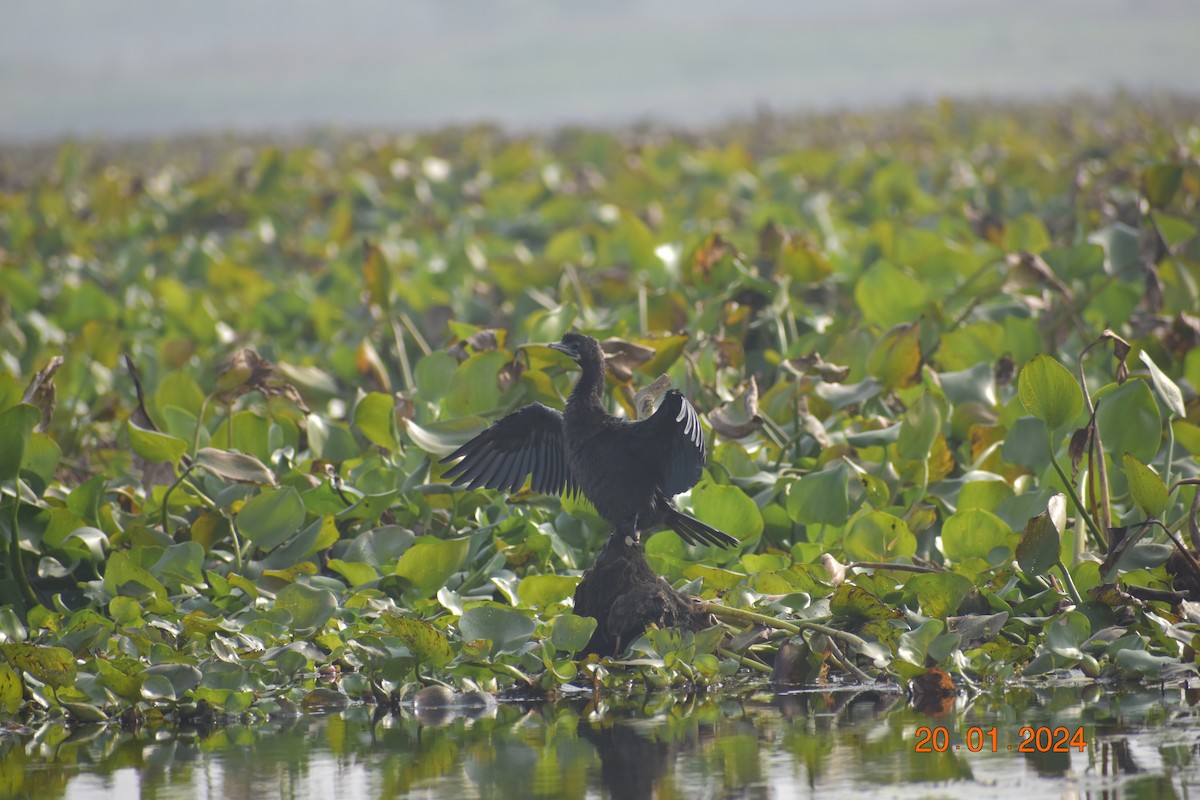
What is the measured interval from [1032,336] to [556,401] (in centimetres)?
186

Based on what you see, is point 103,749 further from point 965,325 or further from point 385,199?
point 385,199

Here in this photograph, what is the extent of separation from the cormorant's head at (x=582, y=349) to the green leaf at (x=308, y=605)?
94 centimetres

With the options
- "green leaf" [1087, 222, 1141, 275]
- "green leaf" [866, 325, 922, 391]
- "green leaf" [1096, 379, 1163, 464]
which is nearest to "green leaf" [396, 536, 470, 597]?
"green leaf" [866, 325, 922, 391]

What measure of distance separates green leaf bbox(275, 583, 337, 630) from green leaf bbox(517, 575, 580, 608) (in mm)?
545

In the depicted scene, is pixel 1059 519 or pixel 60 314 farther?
pixel 60 314

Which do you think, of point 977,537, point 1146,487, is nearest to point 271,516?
point 977,537

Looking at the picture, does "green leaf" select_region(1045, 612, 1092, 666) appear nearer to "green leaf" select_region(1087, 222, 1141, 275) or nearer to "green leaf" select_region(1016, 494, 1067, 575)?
"green leaf" select_region(1016, 494, 1067, 575)

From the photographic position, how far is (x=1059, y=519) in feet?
12.8

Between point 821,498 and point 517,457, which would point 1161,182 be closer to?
point 821,498

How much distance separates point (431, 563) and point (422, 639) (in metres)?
0.60

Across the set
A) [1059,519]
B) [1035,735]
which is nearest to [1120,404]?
[1059,519]

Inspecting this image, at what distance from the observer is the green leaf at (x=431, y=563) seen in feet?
14.0

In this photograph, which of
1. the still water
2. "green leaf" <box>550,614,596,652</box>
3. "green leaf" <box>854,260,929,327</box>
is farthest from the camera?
"green leaf" <box>854,260,929,327</box>

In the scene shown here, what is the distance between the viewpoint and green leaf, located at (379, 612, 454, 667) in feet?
12.1
